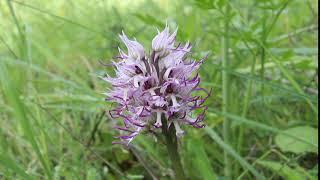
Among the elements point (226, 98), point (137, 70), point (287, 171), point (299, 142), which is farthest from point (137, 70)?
point (299, 142)

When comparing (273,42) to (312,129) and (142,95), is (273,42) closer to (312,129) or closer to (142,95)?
(312,129)

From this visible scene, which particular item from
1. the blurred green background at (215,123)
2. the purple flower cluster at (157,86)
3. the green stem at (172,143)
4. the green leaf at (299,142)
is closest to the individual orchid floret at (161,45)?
the purple flower cluster at (157,86)

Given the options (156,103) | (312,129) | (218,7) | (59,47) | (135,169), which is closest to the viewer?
(156,103)

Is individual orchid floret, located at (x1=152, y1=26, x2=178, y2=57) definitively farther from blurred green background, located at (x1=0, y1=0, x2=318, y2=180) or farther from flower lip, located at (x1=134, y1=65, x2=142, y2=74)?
blurred green background, located at (x1=0, y1=0, x2=318, y2=180)

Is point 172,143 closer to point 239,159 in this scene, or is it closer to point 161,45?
point 161,45

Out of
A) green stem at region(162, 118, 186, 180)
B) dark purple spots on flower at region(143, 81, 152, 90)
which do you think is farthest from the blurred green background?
dark purple spots on flower at region(143, 81, 152, 90)

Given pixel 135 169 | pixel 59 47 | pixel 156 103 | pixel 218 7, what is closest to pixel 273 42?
pixel 218 7
